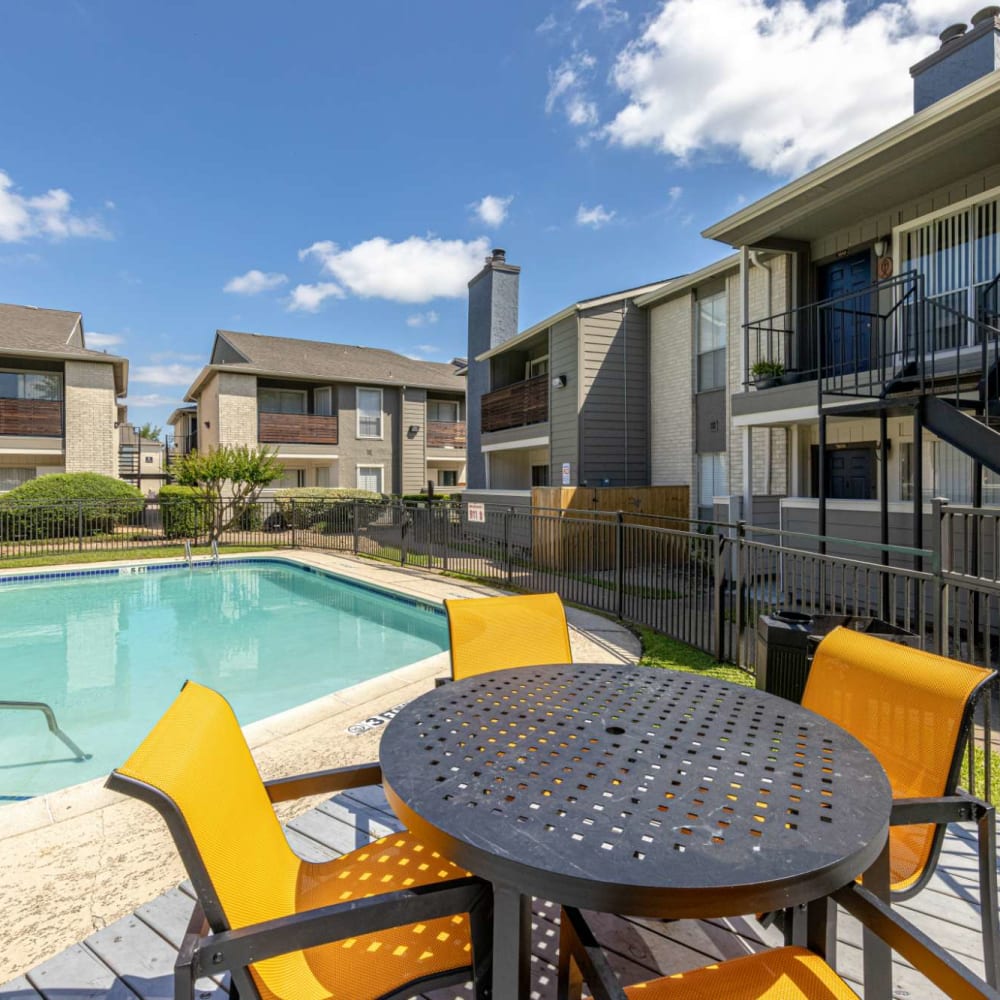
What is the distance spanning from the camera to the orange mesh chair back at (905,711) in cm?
195

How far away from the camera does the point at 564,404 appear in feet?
53.0

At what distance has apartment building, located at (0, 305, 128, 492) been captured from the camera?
68.6 ft

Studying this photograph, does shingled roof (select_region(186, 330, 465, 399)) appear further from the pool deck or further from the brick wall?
the pool deck

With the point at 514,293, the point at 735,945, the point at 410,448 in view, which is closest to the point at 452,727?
the point at 735,945

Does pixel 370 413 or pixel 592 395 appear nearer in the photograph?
pixel 592 395

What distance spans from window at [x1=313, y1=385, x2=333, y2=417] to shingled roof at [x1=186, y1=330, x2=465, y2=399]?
91 centimetres

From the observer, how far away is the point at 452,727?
83.7 inches

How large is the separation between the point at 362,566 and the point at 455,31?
11.5 m

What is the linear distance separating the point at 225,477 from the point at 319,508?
2.90 meters

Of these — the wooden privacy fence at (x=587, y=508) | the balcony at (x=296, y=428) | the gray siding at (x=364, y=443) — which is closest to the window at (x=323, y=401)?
the gray siding at (x=364, y=443)

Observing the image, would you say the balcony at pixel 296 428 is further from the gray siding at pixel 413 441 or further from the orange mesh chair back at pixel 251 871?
the orange mesh chair back at pixel 251 871

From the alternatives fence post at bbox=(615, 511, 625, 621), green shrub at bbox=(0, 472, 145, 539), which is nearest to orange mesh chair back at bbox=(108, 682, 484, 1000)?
fence post at bbox=(615, 511, 625, 621)

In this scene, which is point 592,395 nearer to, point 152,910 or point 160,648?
point 160,648

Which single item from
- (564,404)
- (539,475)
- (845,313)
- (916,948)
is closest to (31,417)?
(539,475)
